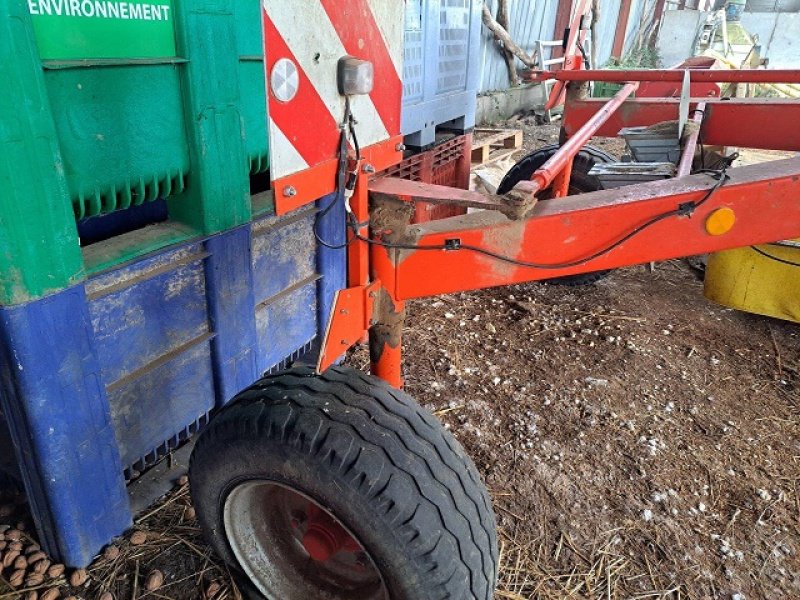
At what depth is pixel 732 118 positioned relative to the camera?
320cm

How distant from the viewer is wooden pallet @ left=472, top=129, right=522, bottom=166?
5.16 metres

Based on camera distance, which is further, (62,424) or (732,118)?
(732,118)

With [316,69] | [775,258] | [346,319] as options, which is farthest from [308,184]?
[775,258]

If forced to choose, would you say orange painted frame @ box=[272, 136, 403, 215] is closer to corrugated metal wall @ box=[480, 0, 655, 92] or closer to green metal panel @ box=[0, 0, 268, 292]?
green metal panel @ box=[0, 0, 268, 292]

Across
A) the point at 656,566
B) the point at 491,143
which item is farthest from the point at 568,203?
the point at 491,143

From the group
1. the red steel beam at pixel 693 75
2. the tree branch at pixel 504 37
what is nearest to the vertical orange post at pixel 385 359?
the red steel beam at pixel 693 75

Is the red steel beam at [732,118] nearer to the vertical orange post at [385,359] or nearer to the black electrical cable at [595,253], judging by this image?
the black electrical cable at [595,253]

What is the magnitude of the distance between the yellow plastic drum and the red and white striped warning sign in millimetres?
2595

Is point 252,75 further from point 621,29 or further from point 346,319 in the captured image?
point 621,29

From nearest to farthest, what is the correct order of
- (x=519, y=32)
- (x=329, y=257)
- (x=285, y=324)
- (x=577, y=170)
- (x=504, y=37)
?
(x=285, y=324) → (x=329, y=257) → (x=577, y=170) → (x=504, y=37) → (x=519, y=32)

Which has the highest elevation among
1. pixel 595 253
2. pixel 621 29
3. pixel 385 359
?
pixel 621 29

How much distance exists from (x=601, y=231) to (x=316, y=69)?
0.75 m

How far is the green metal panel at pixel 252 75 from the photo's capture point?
72.2 inches

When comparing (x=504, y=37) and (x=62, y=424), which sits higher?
(x=504, y=37)
